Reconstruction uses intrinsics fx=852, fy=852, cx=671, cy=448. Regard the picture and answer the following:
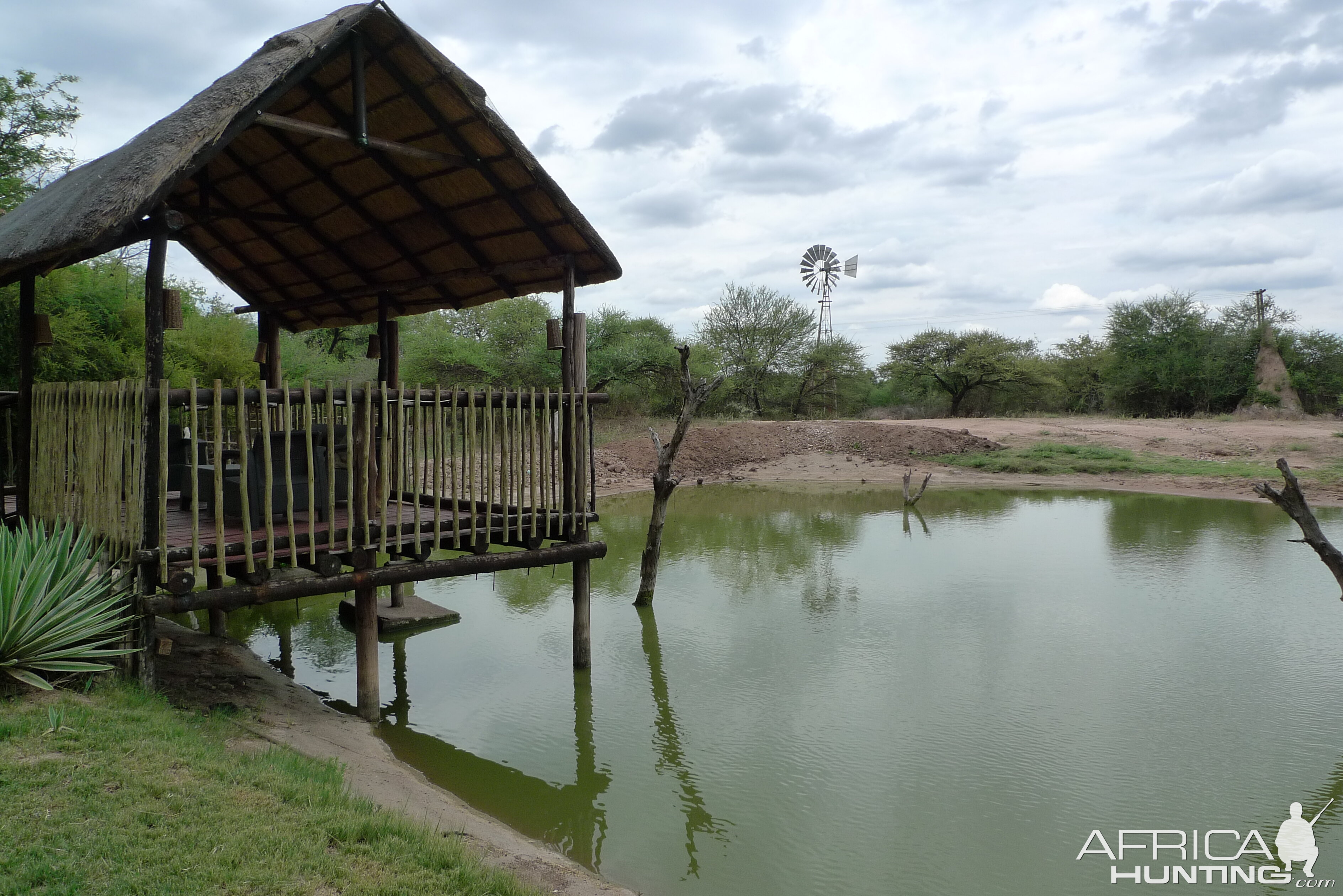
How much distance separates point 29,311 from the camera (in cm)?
674

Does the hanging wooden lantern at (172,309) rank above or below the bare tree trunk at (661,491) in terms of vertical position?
above

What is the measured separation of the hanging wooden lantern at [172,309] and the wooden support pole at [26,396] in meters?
1.28

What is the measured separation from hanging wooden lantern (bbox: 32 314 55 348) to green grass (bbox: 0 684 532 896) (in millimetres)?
3644

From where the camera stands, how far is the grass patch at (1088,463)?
75.8ft

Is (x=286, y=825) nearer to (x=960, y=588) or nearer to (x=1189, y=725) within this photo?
(x=1189, y=725)

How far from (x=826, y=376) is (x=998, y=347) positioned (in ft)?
26.3

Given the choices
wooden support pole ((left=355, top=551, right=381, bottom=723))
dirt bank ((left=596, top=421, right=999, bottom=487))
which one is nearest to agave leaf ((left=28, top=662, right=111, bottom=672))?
wooden support pole ((left=355, top=551, right=381, bottom=723))

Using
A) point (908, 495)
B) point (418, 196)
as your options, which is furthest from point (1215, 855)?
point (908, 495)

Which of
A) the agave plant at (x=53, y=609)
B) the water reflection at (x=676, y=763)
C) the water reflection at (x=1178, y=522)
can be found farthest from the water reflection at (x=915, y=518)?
the agave plant at (x=53, y=609)

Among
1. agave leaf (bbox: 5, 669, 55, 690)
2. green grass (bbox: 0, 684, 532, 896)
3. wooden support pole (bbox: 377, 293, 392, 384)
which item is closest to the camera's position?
green grass (bbox: 0, 684, 532, 896)

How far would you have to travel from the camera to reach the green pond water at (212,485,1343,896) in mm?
4914

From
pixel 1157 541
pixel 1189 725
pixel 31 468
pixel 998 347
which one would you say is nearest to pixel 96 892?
pixel 31 468

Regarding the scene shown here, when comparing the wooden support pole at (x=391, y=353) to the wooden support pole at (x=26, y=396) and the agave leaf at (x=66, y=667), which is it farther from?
the agave leaf at (x=66, y=667)

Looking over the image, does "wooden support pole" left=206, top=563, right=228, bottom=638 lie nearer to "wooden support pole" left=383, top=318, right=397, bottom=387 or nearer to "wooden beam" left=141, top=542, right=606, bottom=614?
"wooden beam" left=141, top=542, right=606, bottom=614
